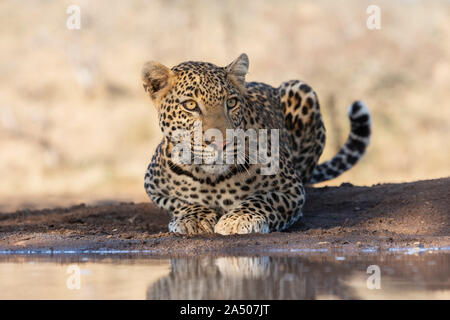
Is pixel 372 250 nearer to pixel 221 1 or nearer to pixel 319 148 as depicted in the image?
pixel 319 148

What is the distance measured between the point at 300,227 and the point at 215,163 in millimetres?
1373

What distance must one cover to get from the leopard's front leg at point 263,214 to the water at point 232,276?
1207 mm

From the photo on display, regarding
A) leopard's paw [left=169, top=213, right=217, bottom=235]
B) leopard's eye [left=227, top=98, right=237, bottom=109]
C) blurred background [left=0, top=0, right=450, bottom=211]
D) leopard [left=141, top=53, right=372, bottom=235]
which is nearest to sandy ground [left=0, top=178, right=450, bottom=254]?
leopard's paw [left=169, top=213, right=217, bottom=235]

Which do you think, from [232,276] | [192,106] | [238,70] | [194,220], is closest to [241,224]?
[194,220]

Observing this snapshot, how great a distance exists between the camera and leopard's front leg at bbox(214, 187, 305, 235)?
782cm

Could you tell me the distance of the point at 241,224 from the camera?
7.79 m

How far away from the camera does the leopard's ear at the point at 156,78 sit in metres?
8.51

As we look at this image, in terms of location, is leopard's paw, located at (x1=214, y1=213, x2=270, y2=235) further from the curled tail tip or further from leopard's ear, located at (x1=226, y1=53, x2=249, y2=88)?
the curled tail tip

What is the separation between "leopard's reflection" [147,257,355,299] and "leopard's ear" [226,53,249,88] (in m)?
2.76

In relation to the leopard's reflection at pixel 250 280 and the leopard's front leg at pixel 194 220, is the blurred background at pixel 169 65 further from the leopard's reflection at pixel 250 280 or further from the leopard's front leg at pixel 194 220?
the leopard's reflection at pixel 250 280

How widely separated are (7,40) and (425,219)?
112 feet

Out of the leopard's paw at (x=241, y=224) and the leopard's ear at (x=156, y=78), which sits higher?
the leopard's ear at (x=156, y=78)

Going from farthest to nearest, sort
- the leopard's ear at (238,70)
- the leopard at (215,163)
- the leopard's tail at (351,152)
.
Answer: the leopard's tail at (351,152)
the leopard's ear at (238,70)
the leopard at (215,163)

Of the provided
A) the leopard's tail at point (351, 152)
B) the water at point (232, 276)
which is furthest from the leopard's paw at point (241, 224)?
the leopard's tail at point (351, 152)
